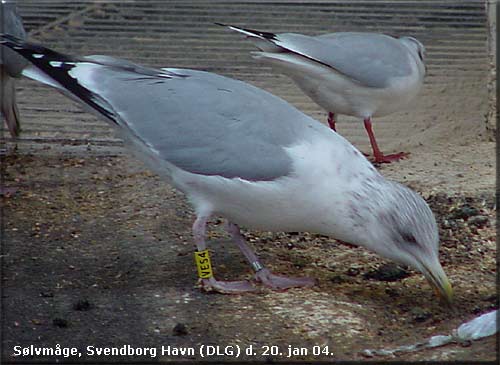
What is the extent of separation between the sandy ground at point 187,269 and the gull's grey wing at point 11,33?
0.54m

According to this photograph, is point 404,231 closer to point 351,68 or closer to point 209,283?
point 209,283

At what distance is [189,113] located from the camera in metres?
4.27

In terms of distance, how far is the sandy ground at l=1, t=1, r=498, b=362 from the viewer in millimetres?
3865

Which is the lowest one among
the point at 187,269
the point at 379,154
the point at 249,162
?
the point at 187,269

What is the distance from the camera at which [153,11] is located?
26.7 ft

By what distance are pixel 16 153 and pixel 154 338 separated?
283 cm

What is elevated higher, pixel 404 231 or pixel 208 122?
pixel 208 122

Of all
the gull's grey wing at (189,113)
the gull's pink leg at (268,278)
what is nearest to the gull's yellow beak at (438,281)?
the gull's pink leg at (268,278)

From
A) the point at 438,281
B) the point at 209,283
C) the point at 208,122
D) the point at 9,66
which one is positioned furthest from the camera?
the point at 9,66

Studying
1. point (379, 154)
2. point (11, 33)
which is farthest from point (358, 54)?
point (11, 33)

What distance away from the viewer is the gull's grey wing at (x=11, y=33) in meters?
6.09

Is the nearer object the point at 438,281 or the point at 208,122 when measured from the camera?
the point at 438,281

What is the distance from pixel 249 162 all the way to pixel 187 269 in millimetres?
714

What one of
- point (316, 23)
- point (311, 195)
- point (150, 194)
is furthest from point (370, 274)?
point (316, 23)
